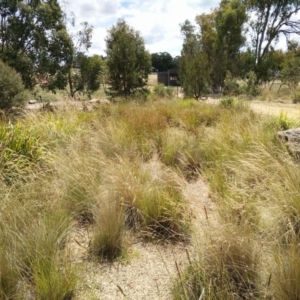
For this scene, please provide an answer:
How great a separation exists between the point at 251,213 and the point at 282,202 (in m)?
0.25

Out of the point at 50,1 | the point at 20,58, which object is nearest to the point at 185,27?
the point at 50,1

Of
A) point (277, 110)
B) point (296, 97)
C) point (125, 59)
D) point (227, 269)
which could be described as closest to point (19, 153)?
point (227, 269)

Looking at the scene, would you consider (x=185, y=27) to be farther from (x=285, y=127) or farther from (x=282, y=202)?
(x=282, y=202)

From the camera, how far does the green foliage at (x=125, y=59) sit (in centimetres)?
1111

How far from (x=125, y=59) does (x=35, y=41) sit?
143 inches

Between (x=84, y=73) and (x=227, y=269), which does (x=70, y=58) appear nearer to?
(x=84, y=73)

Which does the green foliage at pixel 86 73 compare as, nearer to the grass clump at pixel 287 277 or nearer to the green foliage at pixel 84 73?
the green foliage at pixel 84 73

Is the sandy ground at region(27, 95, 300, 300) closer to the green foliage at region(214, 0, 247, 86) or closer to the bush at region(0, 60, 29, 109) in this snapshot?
the bush at region(0, 60, 29, 109)

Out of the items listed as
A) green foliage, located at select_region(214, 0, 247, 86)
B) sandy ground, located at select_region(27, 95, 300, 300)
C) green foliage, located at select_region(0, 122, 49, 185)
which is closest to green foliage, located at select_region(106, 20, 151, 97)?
green foliage, located at select_region(0, 122, 49, 185)

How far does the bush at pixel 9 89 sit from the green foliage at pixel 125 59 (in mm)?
4208

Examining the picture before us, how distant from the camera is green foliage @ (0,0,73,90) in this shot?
10.7 metres

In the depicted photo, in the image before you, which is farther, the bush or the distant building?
the distant building

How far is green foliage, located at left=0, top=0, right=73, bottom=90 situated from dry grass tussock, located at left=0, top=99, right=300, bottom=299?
7.72m

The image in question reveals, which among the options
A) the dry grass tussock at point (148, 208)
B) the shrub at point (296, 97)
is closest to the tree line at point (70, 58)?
the shrub at point (296, 97)
